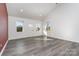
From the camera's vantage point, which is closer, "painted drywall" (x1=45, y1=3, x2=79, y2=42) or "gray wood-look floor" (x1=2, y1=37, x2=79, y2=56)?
"gray wood-look floor" (x1=2, y1=37, x2=79, y2=56)

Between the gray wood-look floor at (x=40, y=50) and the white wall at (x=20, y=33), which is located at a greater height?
the white wall at (x=20, y=33)

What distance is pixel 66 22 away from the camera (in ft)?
23.8

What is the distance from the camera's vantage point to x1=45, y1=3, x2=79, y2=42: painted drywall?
6410mm

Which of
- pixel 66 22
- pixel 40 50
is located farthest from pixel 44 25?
pixel 40 50

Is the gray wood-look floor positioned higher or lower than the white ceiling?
lower

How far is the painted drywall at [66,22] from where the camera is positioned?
6410mm

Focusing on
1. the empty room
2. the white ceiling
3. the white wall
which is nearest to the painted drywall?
the empty room

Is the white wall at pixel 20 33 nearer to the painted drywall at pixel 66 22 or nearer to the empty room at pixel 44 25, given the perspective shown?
the empty room at pixel 44 25

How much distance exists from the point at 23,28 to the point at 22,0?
7019 mm

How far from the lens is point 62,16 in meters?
7.66

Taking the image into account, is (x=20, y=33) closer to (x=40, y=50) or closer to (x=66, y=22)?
(x=66, y=22)

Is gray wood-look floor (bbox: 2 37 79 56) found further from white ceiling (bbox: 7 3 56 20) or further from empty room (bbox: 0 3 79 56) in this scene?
white ceiling (bbox: 7 3 56 20)

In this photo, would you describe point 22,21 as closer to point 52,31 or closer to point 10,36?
point 10,36

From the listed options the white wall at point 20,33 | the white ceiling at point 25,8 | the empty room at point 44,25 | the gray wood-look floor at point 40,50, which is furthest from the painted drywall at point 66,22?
the white wall at point 20,33
